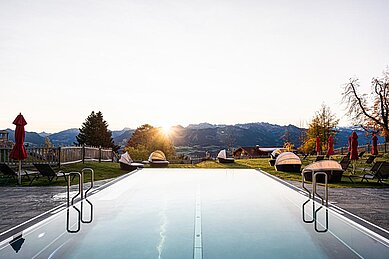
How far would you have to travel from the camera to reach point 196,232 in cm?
518

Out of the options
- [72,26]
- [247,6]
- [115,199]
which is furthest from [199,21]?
[115,199]

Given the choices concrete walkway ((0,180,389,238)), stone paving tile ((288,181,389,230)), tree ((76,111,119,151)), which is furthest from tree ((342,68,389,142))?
tree ((76,111,119,151))

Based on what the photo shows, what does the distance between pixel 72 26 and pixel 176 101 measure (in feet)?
54.6

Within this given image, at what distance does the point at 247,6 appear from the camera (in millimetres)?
12578

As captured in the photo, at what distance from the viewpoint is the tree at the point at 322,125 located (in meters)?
39.7

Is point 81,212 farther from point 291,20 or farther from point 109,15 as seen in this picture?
point 291,20

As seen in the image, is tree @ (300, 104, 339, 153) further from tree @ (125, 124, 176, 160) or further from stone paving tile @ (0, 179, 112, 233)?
stone paving tile @ (0, 179, 112, 233)

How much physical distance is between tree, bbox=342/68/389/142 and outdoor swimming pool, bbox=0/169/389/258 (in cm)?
2942

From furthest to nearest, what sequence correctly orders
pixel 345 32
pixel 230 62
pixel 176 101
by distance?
pixel 176 101, pixel 230 62, pixel 345 32

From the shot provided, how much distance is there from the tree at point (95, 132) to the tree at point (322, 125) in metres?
30.8

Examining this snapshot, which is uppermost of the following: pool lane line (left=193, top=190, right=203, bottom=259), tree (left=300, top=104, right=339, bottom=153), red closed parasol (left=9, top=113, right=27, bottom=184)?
tree (left=300, top=104, right=339, bottom=153)

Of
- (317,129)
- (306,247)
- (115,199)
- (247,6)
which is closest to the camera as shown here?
(306,247)

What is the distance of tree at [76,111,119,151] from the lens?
53.8 m

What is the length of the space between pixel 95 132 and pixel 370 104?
38956 mm
